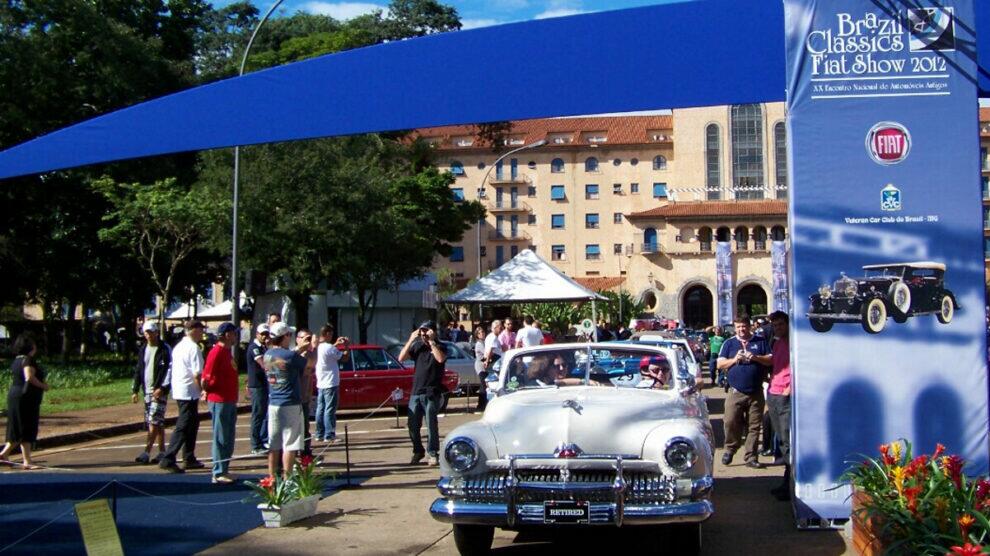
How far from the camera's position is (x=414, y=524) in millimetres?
9656

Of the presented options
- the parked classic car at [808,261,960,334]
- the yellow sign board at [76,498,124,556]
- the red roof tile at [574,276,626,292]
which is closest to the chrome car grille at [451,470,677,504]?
the parked classic car at [808,261,960,334]

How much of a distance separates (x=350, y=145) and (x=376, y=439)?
21870 millimetres

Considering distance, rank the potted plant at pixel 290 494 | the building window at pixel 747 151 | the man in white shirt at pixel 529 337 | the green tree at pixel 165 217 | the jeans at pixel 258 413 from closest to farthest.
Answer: the potted plant at pixel 290 494 < the jeans at pixel 258 413 < the man in white shirt at pixel 529 337 < the green tree at pixel 165 217 < the building window at pixel 747 151

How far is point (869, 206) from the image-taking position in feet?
27.0

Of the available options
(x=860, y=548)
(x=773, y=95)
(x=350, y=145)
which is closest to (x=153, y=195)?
(x=350, y=145)

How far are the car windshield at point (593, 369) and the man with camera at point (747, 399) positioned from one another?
137 inches

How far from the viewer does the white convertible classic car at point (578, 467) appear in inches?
294

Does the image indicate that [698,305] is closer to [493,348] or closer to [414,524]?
[493,348]

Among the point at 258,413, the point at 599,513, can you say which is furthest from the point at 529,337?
the point at 599,513

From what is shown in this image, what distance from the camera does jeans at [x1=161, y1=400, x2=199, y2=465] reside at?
12742 millimetres

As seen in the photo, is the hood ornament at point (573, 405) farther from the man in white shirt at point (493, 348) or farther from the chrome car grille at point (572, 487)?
the man in white shirt at point (493, 348)

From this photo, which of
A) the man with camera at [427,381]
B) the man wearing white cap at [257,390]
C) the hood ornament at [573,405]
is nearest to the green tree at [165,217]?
the man wearing white cap at [257,390]

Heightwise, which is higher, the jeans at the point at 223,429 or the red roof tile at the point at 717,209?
the red roof tile at the point at 717,209

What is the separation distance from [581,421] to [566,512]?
0.86 m
